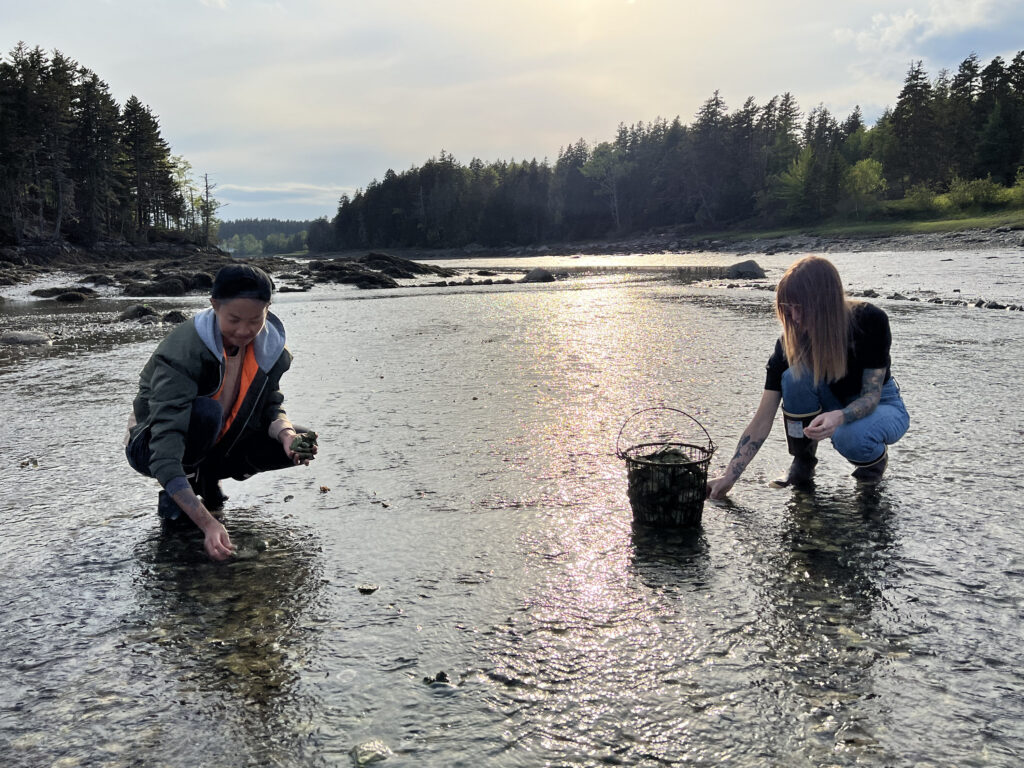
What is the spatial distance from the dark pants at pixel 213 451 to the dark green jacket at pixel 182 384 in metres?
0.07

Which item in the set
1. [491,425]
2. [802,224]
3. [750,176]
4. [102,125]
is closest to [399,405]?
[491,425]

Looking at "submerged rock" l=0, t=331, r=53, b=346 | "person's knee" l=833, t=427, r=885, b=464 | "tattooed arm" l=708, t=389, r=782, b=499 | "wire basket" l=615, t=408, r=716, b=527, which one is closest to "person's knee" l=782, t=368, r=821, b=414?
"tattooed arm" l=708, t=389, r=782, b=499

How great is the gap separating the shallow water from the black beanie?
131 centimetres

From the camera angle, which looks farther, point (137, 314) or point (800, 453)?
point (137, 314)

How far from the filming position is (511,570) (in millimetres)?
3205

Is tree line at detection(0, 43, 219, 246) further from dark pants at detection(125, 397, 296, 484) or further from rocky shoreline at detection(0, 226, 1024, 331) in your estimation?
dark pants at detection(125, 397, 296, 484)


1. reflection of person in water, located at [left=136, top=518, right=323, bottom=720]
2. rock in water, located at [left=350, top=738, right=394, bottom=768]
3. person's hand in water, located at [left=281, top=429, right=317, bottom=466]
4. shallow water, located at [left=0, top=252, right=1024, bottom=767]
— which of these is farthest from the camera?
person's hand in water, located at [left=281, top=429, right=317, bottom=466]

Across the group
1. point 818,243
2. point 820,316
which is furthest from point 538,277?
point 818,243

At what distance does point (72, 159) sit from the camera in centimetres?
6038

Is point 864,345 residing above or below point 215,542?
above

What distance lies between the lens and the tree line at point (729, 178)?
2876 inches

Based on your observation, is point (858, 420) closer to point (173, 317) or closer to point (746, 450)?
point (746, 450)

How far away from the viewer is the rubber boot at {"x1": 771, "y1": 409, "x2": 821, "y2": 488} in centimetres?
421

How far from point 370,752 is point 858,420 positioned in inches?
134
